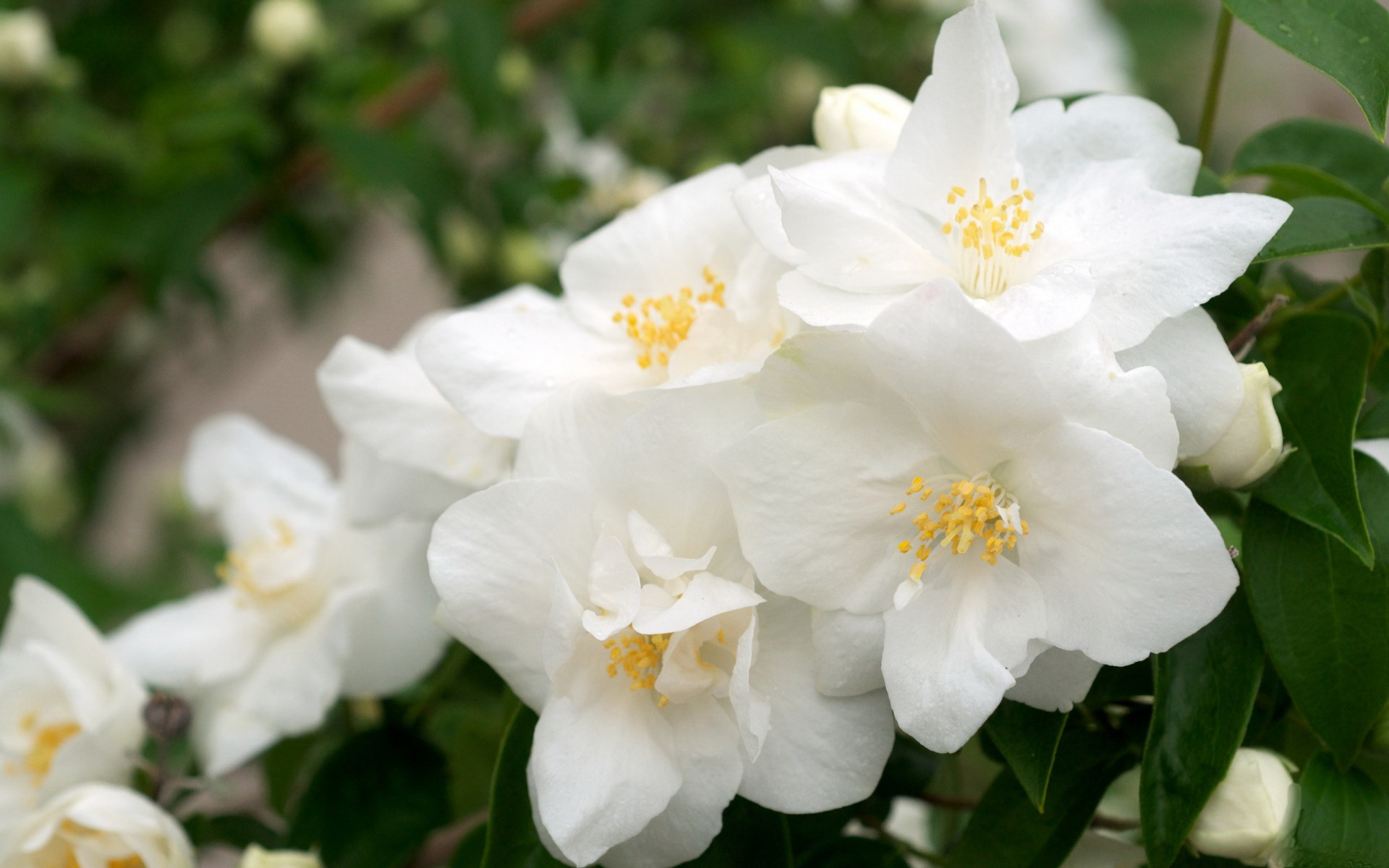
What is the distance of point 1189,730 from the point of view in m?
0.55

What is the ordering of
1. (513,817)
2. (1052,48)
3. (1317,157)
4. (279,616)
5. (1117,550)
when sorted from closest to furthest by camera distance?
(1117,550)
(513,817)
(1317,157)
(279,616)
(1052,48)

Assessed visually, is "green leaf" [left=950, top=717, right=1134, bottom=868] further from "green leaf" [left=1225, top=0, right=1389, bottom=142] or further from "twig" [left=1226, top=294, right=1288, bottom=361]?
"green leaf" [left=1225, top=0, right=1389, bottom=142]

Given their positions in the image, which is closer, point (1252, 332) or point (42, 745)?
point (1252, 332)

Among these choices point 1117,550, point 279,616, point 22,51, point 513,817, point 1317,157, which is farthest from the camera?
point 22,51

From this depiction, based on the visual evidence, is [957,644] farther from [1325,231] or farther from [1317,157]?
[1317,157]

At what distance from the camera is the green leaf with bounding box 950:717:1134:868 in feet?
1.94

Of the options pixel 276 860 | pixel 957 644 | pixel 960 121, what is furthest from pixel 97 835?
pixel 960 121

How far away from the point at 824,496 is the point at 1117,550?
0.40 ft

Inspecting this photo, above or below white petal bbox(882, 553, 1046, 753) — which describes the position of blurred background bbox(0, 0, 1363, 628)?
below

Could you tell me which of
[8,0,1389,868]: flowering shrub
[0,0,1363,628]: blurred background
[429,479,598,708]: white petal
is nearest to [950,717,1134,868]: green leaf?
[8,0,1389,868]: flowering shrub

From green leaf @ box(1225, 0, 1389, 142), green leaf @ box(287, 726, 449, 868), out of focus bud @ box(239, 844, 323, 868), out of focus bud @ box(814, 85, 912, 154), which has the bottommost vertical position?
green leaf @ box(287, 726, 449, 868)

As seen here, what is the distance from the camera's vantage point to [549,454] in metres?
0.58

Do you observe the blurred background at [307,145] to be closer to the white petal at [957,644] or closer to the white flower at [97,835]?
the white flower at [97,835]

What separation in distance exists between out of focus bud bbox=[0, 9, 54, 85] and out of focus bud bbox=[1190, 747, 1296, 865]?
137 cm
